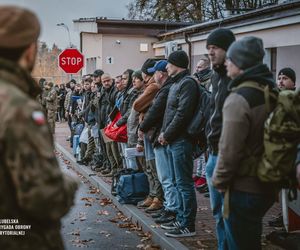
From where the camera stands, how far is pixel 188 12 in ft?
114

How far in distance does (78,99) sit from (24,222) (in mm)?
13965

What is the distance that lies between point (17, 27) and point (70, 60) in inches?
705

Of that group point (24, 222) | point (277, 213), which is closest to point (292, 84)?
point (277, 213)

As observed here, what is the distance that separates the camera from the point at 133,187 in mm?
8906

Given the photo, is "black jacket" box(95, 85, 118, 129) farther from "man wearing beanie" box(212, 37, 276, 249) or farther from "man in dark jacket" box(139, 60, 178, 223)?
"man wearing beanie" box(212, 37, 276, 249)

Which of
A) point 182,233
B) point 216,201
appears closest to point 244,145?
point 216,201

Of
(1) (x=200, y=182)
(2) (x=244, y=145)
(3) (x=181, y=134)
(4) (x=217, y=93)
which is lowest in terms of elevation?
(1) (x=200, y=182)

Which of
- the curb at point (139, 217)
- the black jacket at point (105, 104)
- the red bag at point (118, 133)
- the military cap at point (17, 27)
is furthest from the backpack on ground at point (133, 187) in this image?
the military cap at point (17, 27)

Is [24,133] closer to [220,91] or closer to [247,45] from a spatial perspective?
[247,45]

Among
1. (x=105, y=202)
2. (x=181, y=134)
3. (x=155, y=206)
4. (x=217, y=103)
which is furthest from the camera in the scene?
(x=105, y=202)

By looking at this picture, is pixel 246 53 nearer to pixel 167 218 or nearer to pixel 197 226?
pixel 197 226

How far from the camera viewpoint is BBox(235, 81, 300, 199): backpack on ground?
12.9 feet

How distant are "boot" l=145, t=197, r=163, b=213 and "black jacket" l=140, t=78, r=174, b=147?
1.17 m

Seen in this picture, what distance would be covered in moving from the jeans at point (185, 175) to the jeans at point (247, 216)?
2471 mm
